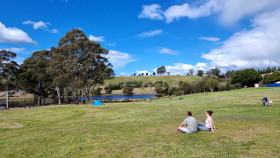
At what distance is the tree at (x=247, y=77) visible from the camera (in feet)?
312

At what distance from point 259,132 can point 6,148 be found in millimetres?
14286

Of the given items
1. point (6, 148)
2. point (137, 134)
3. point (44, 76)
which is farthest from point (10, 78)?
point (137, 134)

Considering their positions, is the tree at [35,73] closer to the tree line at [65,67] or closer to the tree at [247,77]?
the tree line at [65,67]

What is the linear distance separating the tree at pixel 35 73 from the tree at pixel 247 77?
9193cm

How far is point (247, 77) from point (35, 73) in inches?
3871

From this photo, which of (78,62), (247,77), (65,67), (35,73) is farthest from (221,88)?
(35,73)

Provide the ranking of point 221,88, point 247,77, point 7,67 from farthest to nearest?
point 247,77
point 221,88
point 7,67

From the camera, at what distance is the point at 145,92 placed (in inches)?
5157

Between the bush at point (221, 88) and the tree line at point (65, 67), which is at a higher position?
the tree line at point (65, 67)

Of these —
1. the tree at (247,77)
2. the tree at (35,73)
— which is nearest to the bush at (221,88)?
the tree at (247,77)

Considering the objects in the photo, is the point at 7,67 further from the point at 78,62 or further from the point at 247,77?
the point at 247,77

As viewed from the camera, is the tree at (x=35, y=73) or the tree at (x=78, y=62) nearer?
the tree at (x=78, y=62)

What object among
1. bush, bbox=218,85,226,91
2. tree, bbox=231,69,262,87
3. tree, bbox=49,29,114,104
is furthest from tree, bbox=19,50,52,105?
tree, bbox=231,69,262,87

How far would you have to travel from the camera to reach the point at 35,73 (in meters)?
50.8
